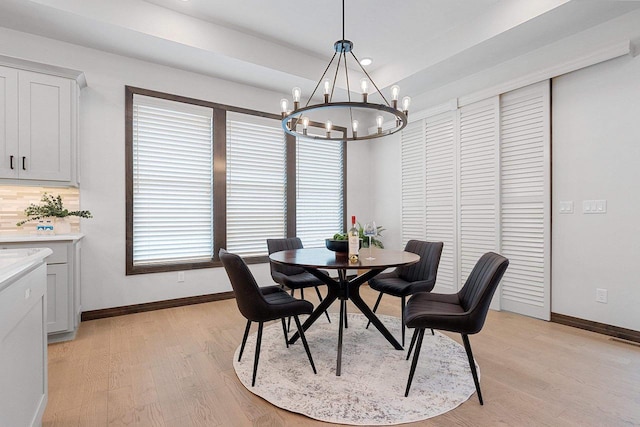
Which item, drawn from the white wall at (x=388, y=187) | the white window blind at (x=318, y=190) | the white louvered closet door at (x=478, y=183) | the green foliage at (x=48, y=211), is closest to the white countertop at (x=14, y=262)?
the green foliage at (x=48, y=211)

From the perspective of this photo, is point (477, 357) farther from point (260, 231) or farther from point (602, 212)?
point (260, 231)

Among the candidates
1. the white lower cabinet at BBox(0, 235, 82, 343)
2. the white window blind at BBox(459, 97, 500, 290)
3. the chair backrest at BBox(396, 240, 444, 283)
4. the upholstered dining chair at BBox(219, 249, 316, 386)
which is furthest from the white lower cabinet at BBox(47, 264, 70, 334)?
the white window blind at BBox(459, 97, 500, 290)

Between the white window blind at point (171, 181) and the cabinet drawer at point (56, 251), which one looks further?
the white window blind at point (171, 181)

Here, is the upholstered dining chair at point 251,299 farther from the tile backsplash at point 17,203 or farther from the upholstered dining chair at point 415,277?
the tile backsplash at point 17,203

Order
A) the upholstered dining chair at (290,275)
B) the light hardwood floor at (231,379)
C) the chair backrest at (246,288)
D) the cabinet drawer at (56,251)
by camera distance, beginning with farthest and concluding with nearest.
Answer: the upholstered dining chair at (290,275), the cabinet drawer at (56,251), the chair backrest at (246,288), the light hardwood floor at (231,379)

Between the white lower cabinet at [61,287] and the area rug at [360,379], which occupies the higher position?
the white lower cabinet at [61,287]

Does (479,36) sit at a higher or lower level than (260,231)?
higher

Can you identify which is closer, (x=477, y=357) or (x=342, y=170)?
(x=477, y=357)

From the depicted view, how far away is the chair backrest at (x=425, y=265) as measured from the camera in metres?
3.09

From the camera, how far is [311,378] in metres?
2.23

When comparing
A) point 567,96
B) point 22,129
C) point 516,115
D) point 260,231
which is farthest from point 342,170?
point 22,129

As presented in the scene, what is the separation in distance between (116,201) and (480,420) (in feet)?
12.9

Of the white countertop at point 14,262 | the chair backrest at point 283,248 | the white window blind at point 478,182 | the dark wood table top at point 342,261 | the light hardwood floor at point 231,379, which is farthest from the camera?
the white window blind at point 478,182

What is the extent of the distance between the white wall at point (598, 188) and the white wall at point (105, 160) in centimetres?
444
